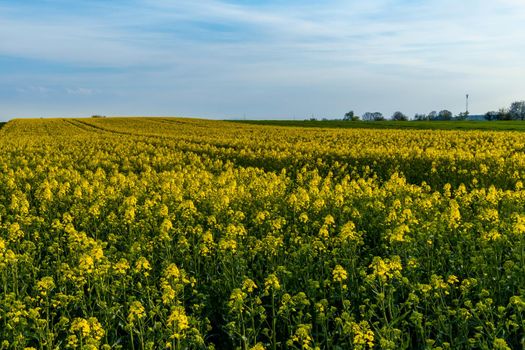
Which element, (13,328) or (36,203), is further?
(36,203)

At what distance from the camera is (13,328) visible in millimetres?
5531

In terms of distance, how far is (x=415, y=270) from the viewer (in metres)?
7.15

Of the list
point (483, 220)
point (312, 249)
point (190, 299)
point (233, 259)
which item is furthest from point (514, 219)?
point (190, 299)

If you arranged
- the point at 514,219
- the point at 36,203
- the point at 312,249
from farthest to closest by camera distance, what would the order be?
1. the point at 36,203
2. the point at 514,219
3. the point at 312,249

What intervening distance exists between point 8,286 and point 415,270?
599 cm

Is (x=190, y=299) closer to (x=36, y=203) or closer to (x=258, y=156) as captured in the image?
(x=36, y=203)

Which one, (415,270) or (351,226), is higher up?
(351,226)

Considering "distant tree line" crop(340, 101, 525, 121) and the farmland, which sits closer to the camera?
the farmland

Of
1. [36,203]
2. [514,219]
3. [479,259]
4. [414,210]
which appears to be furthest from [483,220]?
[36,203]

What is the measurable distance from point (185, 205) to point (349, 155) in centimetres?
1347

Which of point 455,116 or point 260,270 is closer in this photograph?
point 260,270

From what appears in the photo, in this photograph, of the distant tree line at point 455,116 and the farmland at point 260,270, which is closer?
the farmland at point 260,270

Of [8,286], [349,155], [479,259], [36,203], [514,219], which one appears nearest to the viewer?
[479,259]

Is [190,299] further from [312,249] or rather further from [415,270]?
[415,270]
